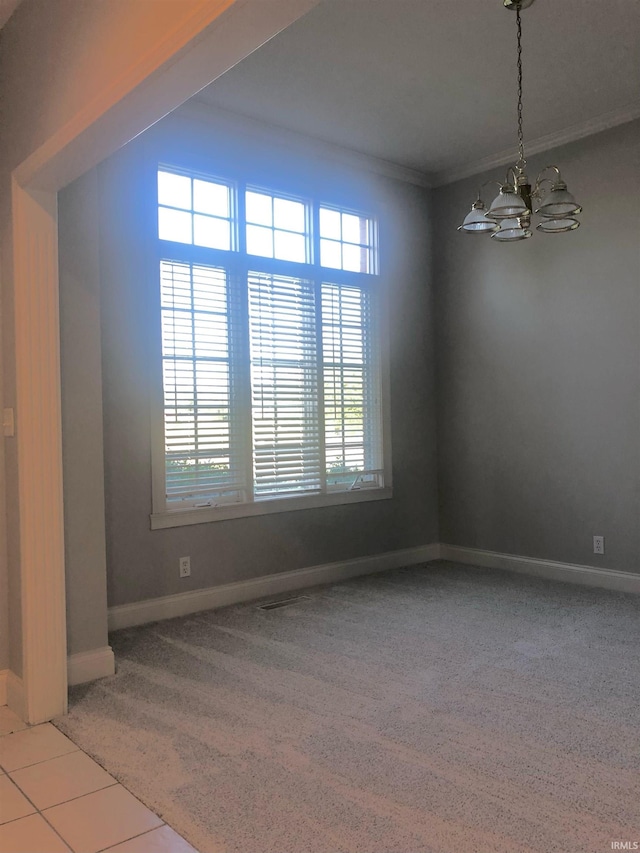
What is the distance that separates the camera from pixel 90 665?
319cm

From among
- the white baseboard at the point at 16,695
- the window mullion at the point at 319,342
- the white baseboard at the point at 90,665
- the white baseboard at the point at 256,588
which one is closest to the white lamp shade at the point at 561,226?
the window mullion at the point at 319,342

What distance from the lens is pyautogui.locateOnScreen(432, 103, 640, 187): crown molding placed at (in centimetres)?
452

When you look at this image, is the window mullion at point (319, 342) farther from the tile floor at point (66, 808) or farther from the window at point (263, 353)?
the tile floor at point (66, 808)

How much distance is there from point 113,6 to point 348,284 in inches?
126

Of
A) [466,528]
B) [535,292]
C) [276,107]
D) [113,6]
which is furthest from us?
[466,528]

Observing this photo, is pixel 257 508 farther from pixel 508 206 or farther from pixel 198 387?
pixel 508 206

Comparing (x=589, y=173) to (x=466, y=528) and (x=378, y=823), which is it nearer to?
(x=466, y=528)

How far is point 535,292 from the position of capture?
5098mm

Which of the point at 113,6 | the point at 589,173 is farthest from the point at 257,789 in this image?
the point at 589,173

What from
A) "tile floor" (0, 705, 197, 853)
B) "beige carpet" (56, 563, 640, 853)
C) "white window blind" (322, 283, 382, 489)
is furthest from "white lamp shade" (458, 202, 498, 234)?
"tile floor" (0, 705, 197, 853)

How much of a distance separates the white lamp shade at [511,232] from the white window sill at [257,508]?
2.29 metres

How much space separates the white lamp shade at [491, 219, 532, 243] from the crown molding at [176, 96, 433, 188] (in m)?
1.97

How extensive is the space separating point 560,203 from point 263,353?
2182 millimetres

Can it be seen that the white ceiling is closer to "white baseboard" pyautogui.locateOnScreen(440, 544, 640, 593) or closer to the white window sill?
the white window sill
